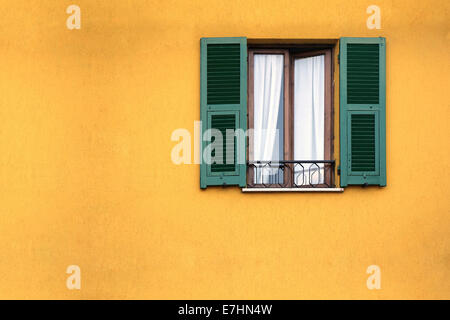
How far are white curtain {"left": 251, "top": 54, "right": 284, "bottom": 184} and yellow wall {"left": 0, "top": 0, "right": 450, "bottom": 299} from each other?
1.13 ft

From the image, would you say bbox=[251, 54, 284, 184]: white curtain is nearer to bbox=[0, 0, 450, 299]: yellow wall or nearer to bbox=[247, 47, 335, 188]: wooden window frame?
bbox=[247, 47, 335, 188]: wooden window frame

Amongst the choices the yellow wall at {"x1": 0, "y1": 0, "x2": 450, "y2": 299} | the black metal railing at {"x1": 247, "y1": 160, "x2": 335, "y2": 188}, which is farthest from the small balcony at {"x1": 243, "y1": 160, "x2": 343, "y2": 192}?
the yellow wall at {"x1": 0, "y1": 0, "x2": 450, "y2": 299}

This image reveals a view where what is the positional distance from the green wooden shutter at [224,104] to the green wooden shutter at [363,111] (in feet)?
3.42

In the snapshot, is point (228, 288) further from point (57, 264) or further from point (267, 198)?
point (57, 264)

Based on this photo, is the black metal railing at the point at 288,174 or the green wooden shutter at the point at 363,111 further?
the black metal railing at the point at 288,174

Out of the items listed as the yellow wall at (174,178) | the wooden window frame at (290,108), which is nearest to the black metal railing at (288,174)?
the wooden window frame at (290,108)

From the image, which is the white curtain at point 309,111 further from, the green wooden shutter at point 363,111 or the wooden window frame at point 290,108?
the green wooden shutter at point 363,111

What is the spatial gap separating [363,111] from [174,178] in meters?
2.09

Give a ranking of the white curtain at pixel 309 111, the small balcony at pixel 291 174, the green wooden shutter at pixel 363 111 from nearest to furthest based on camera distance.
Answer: the green wooden shutter at pixel 363 111 < the small balcony at pixel 291 174 < the white curtain at pixel 309 111

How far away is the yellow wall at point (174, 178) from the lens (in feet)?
18.9

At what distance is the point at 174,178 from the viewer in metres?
5.80

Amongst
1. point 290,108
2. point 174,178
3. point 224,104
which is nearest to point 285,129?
point 290,108

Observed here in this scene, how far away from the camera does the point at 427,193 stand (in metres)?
5.77

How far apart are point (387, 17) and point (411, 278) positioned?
275cm
